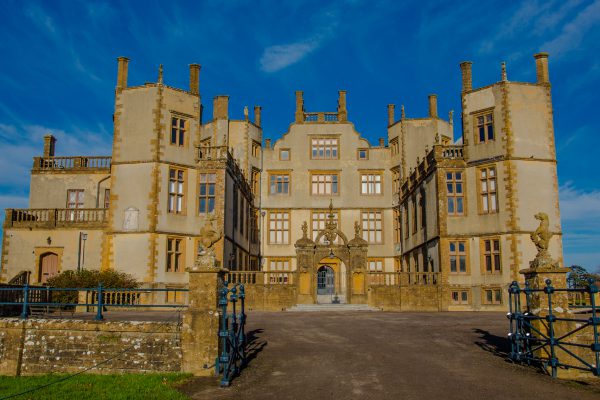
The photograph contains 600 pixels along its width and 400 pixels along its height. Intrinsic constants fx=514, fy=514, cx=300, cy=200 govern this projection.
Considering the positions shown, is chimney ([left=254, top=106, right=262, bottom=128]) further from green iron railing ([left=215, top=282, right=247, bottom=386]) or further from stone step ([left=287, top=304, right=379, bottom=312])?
green iron railing ([left=215, top=282, right=247, bottom=386])

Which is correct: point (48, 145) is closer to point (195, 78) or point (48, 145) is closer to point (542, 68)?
point (195, 78)

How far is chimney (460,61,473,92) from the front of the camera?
30.9 m

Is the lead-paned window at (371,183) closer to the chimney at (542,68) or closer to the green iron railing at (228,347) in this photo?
the chimney at (542,68)

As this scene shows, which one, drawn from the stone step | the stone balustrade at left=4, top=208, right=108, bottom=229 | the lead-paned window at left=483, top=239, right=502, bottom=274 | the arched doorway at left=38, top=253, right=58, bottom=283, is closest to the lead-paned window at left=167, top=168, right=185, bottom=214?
the stone balustrade at left=4, top=208, right=108, bottom=229

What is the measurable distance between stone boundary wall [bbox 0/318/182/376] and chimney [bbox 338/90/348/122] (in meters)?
31.8

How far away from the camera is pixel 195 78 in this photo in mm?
31891

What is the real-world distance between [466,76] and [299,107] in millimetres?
14953

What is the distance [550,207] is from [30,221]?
1193 inches

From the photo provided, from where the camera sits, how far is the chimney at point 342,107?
41.9 m

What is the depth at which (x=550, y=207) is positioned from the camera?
94.1ft

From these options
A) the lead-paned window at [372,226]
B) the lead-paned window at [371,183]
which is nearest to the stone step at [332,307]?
the lead-paned window at [372,226]

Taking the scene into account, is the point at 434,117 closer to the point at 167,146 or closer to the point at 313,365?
the point at 167,146

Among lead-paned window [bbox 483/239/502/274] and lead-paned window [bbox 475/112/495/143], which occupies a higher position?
lead-paned window [bbox 475/112/495/143]

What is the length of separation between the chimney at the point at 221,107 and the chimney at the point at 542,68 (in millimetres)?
21147
